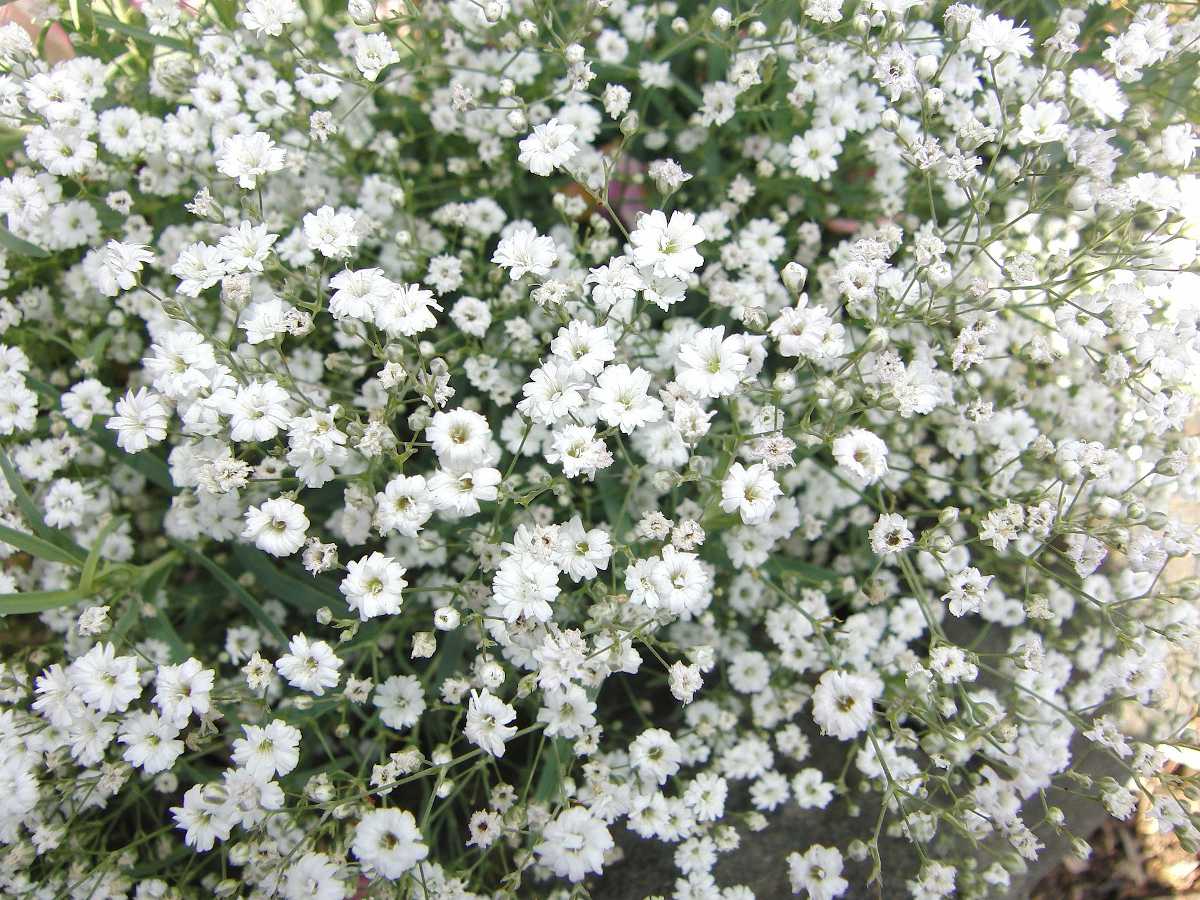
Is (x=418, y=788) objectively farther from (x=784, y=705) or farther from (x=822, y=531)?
(x=822, y=531)

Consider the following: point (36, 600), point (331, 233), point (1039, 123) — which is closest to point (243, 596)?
point (36, 600)

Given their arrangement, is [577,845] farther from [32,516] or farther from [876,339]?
[32,516]

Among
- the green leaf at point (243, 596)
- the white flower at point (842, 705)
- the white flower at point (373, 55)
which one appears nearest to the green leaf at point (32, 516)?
the green leaf at point (243, 596)

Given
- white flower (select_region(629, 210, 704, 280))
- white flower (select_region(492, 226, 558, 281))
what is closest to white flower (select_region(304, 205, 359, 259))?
white flower (select_region(492, 226, 558, 281))

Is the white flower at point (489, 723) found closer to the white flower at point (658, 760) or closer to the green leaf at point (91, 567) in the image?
the white flower at point (658, 760)

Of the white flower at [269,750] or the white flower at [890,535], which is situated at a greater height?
the white flower at [890,535]

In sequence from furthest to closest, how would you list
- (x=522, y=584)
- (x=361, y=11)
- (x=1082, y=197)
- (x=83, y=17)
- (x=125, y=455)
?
(x=83, y=17) → (x=125, y=455) → (x=361, y=11) → (x=1082, y=197) → (x=522, y=584)

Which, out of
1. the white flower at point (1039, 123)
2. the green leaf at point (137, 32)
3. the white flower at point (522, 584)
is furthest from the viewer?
the green leaf at point (137, 32)
